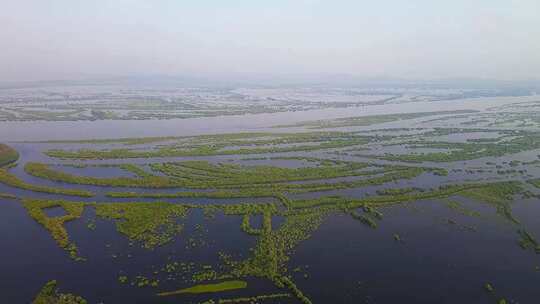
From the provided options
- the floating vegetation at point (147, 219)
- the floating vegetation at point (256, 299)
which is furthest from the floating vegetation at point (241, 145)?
the floating vegetation at point (256, 299)

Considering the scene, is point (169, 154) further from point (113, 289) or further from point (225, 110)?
point (225, 110)

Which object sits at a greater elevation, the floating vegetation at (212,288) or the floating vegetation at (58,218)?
the floating vegetation at (58,218)

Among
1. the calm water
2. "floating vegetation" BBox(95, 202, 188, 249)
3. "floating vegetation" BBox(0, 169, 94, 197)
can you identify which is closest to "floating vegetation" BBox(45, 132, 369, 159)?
"floating vegetation" BBox(0, 169, 94, 197)

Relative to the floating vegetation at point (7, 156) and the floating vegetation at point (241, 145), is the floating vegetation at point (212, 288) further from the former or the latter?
the floating vegetation at point (7, 156)

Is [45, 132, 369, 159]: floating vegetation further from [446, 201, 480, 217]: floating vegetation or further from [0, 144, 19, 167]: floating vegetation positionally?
[446, 201, 480, 217]: floating vegetation

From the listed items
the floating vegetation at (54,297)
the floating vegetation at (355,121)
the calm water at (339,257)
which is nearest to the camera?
the floating vegetation at (54,297)

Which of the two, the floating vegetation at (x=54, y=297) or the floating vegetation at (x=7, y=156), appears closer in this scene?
the floating vegetation at (x=54, y=297)

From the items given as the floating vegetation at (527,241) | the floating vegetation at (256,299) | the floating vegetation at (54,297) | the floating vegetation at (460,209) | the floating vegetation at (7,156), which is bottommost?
the floating vegetation at (256,299)
